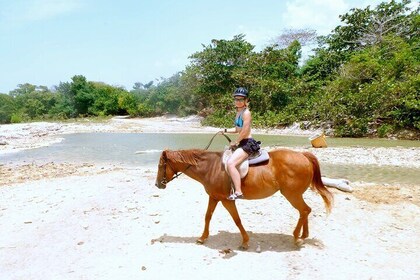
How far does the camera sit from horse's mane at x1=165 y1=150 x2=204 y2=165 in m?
5.71

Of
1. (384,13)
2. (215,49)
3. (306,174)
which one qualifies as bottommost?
(306,174)

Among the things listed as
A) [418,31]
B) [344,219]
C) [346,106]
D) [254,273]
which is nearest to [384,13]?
[418,31]

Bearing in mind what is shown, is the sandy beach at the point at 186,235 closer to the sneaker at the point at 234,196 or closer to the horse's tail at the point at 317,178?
the horse's tail at the point at 317,178

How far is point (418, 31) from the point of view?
34531 millimetres

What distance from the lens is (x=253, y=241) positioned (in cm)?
593

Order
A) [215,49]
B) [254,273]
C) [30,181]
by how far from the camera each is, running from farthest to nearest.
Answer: [215,49], [30,181], [254,273]

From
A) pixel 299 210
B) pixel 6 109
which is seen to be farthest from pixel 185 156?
pixel 6 109

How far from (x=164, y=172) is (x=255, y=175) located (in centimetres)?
150

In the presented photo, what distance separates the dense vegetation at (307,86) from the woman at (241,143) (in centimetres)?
2019

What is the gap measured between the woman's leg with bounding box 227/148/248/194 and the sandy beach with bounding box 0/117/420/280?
111 centimetres

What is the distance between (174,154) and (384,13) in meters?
37.7

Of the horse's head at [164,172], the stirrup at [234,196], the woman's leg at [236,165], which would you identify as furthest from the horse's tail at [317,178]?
the horse's head at [164,172]

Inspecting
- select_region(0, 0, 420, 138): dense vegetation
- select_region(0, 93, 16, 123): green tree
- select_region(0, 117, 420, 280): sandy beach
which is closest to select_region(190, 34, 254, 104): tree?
select_region(0, 0, 420, 138): dense vegetation

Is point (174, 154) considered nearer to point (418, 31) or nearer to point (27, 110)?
point (418, 31)
